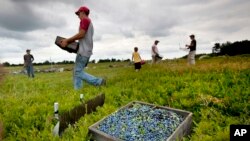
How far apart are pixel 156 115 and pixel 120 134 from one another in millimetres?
977

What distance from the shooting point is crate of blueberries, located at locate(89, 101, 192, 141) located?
4.67 m

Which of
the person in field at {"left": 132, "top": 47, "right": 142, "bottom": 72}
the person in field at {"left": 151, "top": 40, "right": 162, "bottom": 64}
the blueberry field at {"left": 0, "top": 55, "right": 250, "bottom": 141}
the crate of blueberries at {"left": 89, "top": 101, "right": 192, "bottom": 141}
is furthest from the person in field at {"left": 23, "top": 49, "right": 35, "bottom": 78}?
the crate of blueberries at {"left": 89, "top": 101, "right": 192, "bottom": 141}

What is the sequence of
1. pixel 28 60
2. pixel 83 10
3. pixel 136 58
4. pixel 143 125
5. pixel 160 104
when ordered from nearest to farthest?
1. pixel 143 125
2. pixel 160 104
3. pixel 83 10
4. pixel 136 58
5. pixel 28 60

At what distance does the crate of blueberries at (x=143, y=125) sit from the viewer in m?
4.67

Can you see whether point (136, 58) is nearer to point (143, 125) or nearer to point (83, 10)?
point (83, 10)

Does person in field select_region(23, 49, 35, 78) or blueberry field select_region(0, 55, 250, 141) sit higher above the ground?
person in field select_region(23, 49, 35, 78)

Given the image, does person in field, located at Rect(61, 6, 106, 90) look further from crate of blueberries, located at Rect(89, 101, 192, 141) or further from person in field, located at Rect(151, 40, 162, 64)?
person in field, located at Rect(151, 40, 162, 64)

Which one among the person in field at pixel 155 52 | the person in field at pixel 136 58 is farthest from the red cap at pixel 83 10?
the person in field at pixel 155 52

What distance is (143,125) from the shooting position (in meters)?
5.11

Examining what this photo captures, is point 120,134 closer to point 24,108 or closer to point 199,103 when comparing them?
point 199,103

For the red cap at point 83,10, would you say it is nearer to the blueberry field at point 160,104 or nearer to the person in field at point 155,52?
the blueberry field at point 160,104

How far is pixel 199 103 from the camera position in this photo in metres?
5.93

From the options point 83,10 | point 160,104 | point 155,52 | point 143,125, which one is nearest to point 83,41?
point 83,10

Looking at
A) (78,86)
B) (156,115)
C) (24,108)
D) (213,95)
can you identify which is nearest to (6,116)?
(24,108)
